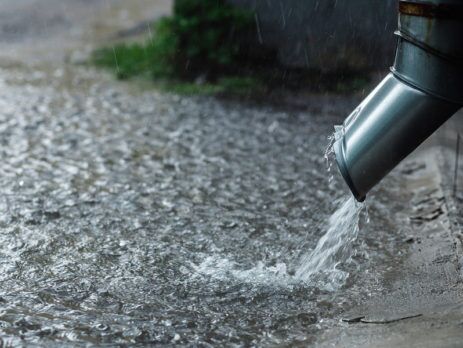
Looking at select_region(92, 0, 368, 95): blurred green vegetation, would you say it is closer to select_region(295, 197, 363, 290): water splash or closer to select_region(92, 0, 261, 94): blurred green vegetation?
select_region(92, 0, 261, 94): blurred green vegetation

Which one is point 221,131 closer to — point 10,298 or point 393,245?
point 393,245

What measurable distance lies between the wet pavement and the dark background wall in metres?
0.91

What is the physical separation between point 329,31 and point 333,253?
15.6 feet

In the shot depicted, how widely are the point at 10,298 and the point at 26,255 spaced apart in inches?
20.9

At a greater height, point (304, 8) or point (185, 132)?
point (304, 8)

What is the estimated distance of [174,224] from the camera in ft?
14.4

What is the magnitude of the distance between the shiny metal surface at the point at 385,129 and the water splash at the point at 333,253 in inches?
20.4

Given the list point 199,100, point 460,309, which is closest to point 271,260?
point 460,309

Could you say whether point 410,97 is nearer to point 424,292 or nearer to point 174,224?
point 424,292

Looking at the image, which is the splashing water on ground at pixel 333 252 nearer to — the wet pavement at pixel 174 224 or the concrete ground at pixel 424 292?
the wet pavement at pixel 174 224

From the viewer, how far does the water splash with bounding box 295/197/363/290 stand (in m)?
3.69

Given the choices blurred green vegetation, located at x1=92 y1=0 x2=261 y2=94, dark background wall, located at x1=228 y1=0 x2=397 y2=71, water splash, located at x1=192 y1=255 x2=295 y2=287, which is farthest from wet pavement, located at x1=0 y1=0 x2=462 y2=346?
blurred green vegetation, located at x1=92 y1=0 x2=261 y2=94

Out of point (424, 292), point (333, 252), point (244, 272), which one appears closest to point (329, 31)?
point (333, 252)

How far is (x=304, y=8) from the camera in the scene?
8211 millimetres
